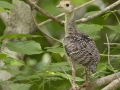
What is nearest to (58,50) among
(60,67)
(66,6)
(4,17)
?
(60,67)

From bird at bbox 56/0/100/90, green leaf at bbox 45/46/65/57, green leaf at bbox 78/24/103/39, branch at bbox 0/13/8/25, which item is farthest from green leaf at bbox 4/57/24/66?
branch at bbox 0/13/8/25

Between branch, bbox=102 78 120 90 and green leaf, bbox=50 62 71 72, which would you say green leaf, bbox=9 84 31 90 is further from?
branch, bbox=102 78 120 90

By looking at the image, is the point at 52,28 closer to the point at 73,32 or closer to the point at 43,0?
the point at 43,0

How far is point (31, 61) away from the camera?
6.41 m

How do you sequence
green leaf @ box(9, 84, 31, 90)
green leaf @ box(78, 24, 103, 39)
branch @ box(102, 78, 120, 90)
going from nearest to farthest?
branch @ box(102, 78, 120, 90) < green leaf @ box(9, 84, 31, 90) < green leaf @ box(78, 24, 103, 39)

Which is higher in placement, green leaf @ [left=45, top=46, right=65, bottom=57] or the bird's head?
the bird's head

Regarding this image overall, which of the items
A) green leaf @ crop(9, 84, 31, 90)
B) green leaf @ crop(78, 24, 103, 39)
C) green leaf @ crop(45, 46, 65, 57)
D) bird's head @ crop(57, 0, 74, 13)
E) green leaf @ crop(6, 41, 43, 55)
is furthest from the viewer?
bird's head @ crop(57, 0, 74, 13)

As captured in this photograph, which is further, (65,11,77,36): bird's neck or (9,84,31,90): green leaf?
(65,11,77,36): bird's neck

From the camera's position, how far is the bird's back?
13.8ft

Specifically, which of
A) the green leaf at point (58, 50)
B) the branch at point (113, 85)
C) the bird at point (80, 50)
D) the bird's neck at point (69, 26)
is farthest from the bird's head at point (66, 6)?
the branch at point (113, 85)

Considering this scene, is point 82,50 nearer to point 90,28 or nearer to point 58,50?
point 58,50

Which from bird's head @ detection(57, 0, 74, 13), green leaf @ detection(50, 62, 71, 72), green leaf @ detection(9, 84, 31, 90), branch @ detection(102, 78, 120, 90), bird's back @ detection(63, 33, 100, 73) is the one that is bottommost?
branch @ detection(102, 78, 120, 90)

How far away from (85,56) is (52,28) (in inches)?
90.2

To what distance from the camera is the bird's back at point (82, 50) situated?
4215 mm
